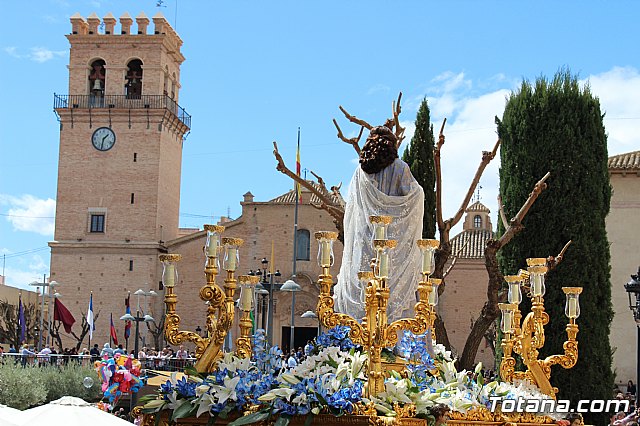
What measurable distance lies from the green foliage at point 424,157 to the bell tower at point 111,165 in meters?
22.3

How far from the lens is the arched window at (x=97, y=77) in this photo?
45.1m

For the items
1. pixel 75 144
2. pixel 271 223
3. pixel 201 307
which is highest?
pixel 75 144

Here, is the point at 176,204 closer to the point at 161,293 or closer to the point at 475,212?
the point at 161,293

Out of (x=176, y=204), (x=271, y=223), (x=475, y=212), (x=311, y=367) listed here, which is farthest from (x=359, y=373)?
(x=475, y=212)

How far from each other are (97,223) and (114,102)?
19.3 ft

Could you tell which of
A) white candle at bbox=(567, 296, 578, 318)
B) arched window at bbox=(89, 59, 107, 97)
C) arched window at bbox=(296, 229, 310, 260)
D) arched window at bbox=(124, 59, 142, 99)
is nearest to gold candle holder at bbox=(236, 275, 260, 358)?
white candle at bbox=(567, 296, 578, 318)

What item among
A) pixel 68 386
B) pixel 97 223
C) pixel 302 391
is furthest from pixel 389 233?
pixel 97 223

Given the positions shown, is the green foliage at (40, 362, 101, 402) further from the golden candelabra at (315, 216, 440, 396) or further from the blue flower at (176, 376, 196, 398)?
the golden candelabra at (315, 216, 440, 396)

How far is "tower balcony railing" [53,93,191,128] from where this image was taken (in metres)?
44.5

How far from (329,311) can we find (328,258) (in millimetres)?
426

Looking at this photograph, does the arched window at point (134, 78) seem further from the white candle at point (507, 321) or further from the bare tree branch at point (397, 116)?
the white candle at point (507, 321)

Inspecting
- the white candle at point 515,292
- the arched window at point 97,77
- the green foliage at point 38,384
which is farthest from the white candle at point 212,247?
the arched window at point 97,77

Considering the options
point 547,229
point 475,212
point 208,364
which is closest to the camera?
point 208,364

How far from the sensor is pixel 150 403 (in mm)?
7188
